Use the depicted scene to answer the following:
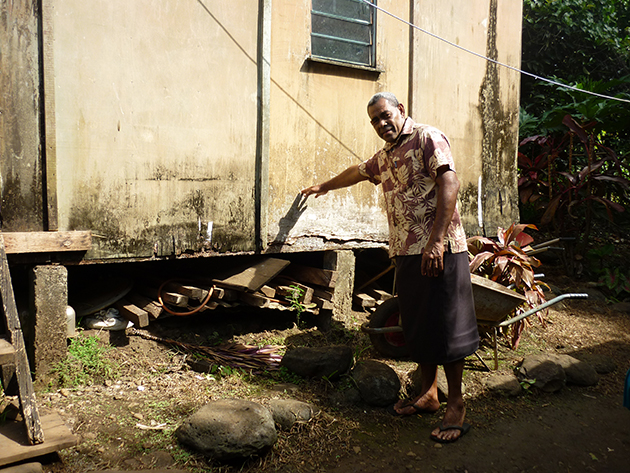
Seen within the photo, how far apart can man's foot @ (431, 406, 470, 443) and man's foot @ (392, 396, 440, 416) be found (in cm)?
22

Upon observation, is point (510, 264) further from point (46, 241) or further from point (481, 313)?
point (46, 241)

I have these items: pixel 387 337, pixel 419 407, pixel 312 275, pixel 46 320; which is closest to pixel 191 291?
pixel 46 320

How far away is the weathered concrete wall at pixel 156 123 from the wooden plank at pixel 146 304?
53 centimetres

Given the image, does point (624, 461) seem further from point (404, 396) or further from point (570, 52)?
point (570, 52)

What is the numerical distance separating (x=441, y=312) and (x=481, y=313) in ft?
3.15

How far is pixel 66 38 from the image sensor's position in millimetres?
3516

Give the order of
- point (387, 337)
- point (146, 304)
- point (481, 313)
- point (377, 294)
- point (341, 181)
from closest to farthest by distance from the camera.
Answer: point (481, 313) < point (341, 181) < point (146, 304) < point (387, 337) < point (377, 294)

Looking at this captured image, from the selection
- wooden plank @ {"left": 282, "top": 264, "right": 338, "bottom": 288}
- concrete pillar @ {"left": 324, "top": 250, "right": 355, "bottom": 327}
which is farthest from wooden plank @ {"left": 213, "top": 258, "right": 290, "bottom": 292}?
concrete pillar @ {"left": 324, "top": 250, "right": 355, "bottom": 327}

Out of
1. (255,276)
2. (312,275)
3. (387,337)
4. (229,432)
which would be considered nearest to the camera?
(229,432)

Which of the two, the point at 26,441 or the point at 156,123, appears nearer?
the point at 26,441

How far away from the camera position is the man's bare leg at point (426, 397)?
11.6 feet

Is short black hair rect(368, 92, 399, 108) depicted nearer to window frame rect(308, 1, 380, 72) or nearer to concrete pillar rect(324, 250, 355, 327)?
window frame rect(308, 1, 380, 72)

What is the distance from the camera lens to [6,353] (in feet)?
8.12

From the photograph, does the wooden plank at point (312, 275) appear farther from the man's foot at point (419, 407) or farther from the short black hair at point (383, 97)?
the short black hair at point (383, 97)
